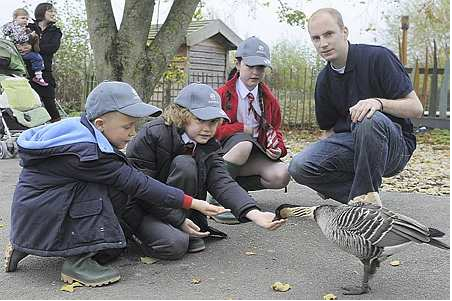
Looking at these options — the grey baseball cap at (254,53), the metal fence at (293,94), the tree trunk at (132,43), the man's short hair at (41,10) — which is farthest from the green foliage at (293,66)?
the grey baseball cap at (254,53)

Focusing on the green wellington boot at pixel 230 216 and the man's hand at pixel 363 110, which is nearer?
the man's hand at pixel 363 110

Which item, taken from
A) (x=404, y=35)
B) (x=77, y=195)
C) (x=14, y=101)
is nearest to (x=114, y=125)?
(x=77, y=195)

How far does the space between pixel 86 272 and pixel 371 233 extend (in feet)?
5.20

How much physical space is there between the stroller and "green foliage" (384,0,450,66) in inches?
472

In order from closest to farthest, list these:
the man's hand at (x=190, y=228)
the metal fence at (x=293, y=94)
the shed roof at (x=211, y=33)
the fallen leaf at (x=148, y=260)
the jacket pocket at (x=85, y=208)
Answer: the jacket pocket at (x=85, y=208), the fallen leaf at (x=148, y=260), the man's hand at (x=190, y=228), the metal fence at (x=293, y=94), the shed roof at (x=211, y=33)

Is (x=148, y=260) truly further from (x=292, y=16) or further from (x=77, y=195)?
(x=292, y=16)

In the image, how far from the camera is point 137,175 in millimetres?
3574

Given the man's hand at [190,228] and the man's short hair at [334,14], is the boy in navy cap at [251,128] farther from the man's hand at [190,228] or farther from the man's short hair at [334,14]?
the man's hand at [190,228]

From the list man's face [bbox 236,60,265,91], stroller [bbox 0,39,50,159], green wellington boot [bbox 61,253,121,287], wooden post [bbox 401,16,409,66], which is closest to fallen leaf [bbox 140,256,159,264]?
green wellington boot [bbox 61,253,121,287]

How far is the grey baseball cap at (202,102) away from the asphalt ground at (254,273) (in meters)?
0.93

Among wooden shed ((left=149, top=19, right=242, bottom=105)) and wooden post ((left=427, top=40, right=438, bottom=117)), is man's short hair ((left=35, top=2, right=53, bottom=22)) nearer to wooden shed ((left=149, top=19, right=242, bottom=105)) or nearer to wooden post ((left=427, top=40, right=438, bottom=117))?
wooden shed ((left=149, top=19, right=242, bottom=105))

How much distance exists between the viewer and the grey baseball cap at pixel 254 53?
4.97 meters

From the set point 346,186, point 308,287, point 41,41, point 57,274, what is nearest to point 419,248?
point 346,186

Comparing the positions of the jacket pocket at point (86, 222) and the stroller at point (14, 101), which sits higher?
the stroller at point (14, 101)
